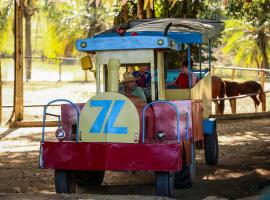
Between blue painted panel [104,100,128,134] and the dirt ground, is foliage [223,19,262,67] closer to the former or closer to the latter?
the dirt ground

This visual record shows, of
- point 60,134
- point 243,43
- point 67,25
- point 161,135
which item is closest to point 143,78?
point 161,135

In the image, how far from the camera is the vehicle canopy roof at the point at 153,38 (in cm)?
942

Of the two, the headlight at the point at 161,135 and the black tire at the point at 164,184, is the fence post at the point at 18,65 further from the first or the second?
the black tire at the point at 164,184

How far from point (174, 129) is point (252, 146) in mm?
6056

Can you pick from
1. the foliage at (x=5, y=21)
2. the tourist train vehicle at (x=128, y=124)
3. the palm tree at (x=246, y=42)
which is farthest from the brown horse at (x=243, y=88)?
the palm tree at (x=246, y=42)

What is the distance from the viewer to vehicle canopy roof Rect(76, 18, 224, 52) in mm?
9422

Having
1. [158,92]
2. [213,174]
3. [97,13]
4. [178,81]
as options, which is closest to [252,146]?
[213,174]

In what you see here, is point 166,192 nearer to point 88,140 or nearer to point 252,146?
point 88,140

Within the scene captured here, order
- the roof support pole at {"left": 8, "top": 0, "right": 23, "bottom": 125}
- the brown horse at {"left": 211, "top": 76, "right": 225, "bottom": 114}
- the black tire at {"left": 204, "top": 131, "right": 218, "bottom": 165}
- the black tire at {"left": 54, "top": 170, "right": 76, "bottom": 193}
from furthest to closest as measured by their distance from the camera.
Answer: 1. the brown horse at {"left": 211, "top": 76, "right": 225, "bottom": 114}
2. the roof support pole at {"left": 8, "top": 0, "right": 23, "bottom": 125}
3. the black tire at {"left": 204, "top": 131, "right": 218, "bottom": 165}
4. the black tire at {"left": 54, "top": 170, "right": 76, "bottom": 193}

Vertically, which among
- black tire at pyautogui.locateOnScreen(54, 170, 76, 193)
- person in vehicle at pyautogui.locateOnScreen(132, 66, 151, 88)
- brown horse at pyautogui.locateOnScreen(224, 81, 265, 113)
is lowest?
black tire at pyautogui.locateOnScreen(54, 170, 76, 193)

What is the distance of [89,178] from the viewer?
10453mm

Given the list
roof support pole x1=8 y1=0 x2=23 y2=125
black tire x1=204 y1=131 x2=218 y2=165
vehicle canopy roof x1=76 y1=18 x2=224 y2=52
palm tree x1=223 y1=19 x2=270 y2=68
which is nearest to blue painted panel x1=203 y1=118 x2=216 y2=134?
black tire x1=204 y1=131 x2=218 y2=165

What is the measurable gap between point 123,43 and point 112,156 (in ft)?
4.92

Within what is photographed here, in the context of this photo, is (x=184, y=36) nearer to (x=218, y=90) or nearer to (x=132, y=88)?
(x=132, y=88)
